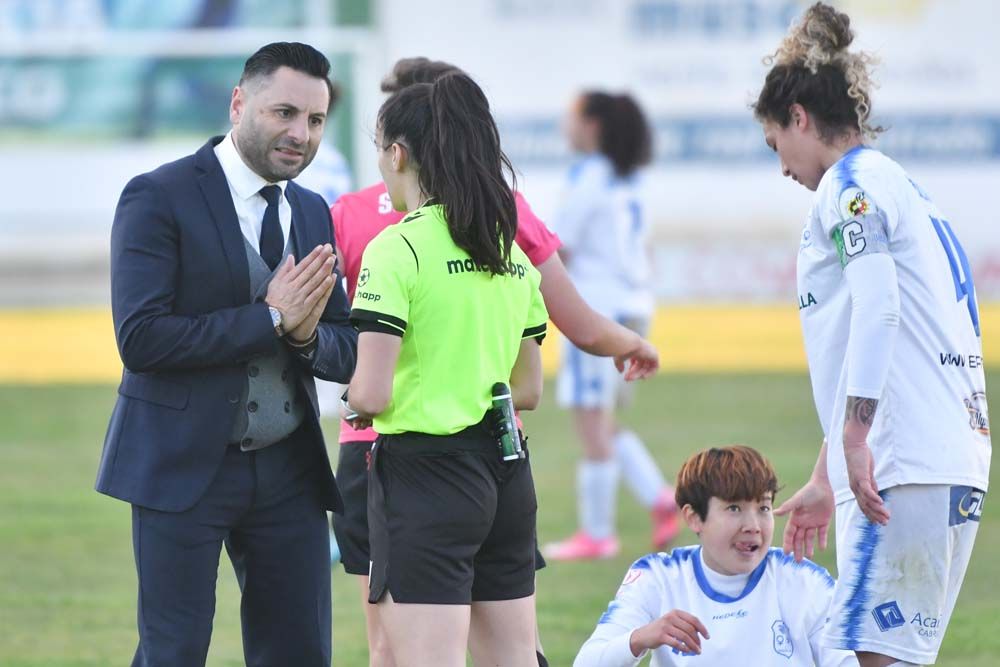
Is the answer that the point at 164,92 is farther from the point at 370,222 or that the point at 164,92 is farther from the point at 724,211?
the point at 370,222

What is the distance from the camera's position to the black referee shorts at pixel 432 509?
3.64 meters

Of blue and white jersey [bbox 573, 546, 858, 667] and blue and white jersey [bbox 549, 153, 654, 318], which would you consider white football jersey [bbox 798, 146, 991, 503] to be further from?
blue and white jersey [bbox 549, 153, 654, 318]

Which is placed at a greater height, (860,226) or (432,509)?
(860,226)

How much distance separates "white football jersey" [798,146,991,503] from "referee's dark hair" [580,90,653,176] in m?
4.57

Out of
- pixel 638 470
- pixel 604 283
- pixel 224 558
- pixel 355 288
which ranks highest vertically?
pixel 355 288

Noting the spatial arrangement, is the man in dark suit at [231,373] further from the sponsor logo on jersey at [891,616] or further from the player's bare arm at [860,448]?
the sponsor logo on jersey at [891,616]

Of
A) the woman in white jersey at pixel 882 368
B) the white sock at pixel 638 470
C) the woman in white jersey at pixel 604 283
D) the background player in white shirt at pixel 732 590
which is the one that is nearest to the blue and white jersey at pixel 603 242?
the woman in white jersey at pixel 604 283

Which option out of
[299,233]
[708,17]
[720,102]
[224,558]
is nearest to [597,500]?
[224,558]

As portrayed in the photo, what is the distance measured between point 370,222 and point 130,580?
11.0 feet

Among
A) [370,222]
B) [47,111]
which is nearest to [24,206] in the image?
[47,111]

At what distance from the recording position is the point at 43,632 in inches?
249

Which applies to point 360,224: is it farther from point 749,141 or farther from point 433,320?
point 749,141

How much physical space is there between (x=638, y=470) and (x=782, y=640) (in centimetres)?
401

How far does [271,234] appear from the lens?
13.3ft
